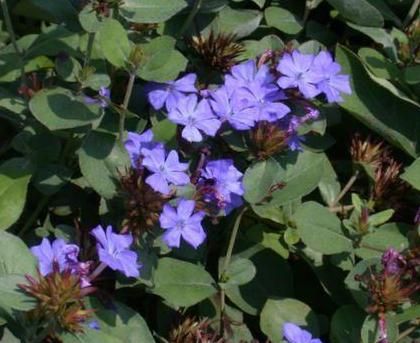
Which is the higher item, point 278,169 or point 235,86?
point 235,86

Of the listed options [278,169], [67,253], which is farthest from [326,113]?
[67,253]

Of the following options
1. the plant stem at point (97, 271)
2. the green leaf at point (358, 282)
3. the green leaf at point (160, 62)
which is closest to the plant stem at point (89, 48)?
the green leaf at point (160, 62)

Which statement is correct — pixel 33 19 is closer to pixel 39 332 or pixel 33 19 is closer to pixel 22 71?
pixel 22 71

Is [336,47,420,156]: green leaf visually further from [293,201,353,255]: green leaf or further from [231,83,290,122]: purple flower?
[231,83,290,122]: purple flower

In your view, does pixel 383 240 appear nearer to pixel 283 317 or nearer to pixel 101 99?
pixel 283 317

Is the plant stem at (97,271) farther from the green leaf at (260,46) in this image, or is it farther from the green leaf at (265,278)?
the green leaf at (260,46)

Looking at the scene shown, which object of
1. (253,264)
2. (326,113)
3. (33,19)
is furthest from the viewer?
(33,19)

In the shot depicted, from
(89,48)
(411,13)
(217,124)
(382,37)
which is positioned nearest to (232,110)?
(217,124)
